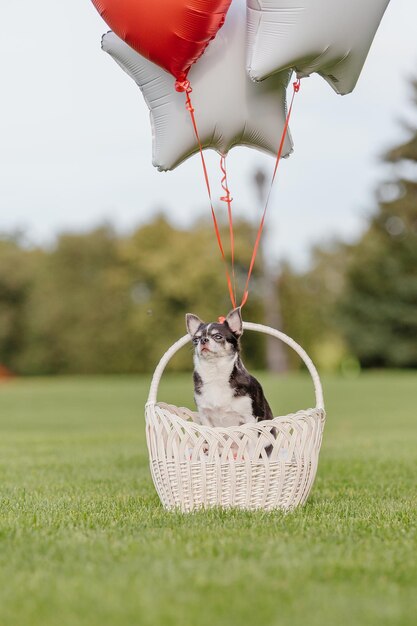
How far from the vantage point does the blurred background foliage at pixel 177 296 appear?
127 ft

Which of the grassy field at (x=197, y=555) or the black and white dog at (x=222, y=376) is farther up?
the black and white dog at (x=222, y=376)

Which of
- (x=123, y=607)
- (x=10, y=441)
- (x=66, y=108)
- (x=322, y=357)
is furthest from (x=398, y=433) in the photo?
(x=322, y=357)

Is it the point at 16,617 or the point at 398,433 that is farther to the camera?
the point at 398,433

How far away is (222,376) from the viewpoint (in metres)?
4.80

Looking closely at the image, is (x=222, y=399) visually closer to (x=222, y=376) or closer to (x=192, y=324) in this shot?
(x=222, y=376)

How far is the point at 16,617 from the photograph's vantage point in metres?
2.71

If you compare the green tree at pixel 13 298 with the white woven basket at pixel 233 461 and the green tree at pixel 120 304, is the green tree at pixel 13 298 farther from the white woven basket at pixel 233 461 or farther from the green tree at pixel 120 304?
the white woven basket at pixel 233 461

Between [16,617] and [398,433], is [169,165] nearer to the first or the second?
[16,617]

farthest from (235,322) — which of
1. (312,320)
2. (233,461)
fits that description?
(312,320)

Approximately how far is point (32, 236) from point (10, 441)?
121ft

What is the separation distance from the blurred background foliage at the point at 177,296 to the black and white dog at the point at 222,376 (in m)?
33.7

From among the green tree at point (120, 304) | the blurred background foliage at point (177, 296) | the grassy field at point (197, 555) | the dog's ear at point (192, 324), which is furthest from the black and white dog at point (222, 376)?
the green tree at point (120, 304)

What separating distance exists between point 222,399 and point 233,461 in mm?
388

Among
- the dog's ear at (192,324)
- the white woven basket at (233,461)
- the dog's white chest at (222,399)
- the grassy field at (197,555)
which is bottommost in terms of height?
the grassy field at (197,555)
